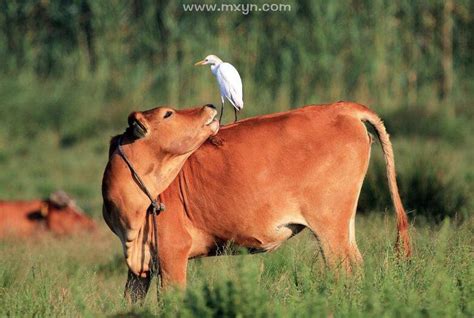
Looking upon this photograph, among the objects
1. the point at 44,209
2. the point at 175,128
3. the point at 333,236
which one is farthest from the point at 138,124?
the point at 44,209

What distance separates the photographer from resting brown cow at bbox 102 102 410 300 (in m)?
8.38

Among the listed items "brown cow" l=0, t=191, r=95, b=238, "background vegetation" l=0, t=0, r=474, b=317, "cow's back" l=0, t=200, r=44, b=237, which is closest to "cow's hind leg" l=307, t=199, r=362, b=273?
"cow's back" l=0, t=200, r=44, b=237

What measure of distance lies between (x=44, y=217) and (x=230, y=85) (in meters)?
5.59

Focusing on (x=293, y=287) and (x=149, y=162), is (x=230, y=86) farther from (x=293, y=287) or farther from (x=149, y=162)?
(x=293, y=287)

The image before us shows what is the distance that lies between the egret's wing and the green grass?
49.1 inches

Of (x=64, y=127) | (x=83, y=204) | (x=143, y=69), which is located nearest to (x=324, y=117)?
(x=83, y=204)

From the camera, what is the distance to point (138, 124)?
834cm

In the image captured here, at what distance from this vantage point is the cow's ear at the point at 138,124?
830 cm

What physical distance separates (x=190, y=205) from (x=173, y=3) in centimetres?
1665

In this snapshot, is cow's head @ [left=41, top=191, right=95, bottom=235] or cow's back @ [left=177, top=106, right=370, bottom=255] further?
cow's head @ [left=41, top=191, right=95, bottom=235]

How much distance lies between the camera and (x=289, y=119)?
28.3 ft

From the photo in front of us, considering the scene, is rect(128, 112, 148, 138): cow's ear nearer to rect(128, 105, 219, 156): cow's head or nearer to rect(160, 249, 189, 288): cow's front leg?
rect(128, 105, 219, 156): cow's head

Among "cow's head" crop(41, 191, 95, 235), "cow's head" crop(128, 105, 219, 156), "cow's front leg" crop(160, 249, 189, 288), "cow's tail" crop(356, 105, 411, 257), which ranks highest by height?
"cow's head" crop(128, 105, 219, 156)

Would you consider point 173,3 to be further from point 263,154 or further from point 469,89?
point 263,154
